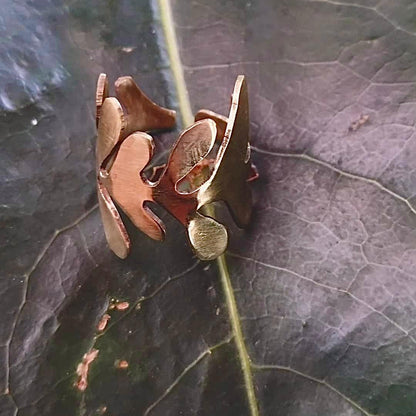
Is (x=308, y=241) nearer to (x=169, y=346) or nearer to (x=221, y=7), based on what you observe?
(x=169, y=346)

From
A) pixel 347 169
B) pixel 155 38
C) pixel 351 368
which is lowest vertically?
pixel 351 368

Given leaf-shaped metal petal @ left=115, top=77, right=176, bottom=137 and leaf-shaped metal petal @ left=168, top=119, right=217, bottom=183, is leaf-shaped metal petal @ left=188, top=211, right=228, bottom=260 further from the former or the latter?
leaf-shaped metal petal @ left=115, top=77, right=176, bottom=137

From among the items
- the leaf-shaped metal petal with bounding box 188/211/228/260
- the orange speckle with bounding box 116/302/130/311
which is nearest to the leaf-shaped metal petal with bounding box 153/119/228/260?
the leaf-shaped metal petal with bounding box 188/211/228/260

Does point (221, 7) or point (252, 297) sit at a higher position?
point (221, 7)

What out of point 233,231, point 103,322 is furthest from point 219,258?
point 103,322

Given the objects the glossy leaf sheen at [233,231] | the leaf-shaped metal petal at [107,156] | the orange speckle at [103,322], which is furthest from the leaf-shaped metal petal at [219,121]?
the orange speckle at [103,322]

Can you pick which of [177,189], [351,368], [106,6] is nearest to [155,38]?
[106,6]
